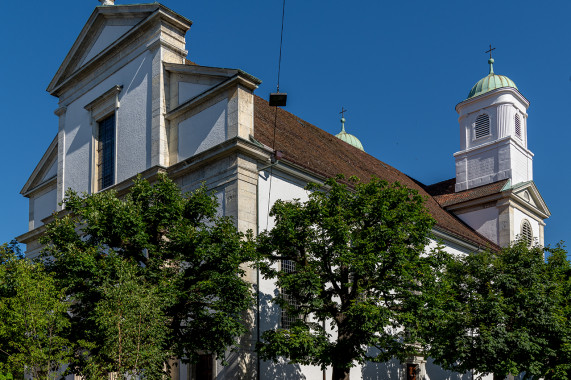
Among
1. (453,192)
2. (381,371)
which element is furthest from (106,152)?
(453,192)

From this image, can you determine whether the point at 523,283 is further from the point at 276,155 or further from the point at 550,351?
the point at 276,155

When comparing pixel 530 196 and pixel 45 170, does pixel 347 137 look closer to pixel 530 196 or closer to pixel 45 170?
pixel 530 196

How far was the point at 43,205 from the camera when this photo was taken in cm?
3241

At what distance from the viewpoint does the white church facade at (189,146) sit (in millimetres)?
22016

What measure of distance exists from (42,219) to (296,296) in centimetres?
1732

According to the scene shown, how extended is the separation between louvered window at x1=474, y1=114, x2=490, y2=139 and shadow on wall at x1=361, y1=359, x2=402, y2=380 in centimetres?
1993

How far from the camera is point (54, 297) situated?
17.2 meters

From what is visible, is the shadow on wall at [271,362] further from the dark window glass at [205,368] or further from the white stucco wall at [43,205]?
the white stucco wall at [43,205]

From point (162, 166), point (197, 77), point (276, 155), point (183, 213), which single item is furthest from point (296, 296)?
point (197, 77)

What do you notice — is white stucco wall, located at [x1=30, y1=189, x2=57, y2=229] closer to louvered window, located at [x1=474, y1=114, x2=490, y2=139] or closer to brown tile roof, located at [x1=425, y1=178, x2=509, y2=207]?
brown tile roof, located at [x1=425, y1=178, x2=509, y2=207]

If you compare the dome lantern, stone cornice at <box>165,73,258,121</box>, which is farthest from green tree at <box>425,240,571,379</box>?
the dome lantern

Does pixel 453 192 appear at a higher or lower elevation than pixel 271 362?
higher

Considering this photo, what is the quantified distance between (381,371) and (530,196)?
19660mm

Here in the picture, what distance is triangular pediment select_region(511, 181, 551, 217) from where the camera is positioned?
39156 mm
